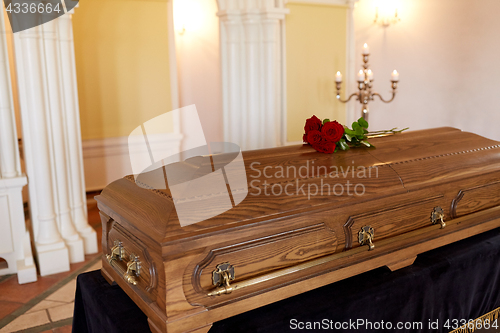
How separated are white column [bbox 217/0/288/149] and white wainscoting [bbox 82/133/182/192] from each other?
1312mm

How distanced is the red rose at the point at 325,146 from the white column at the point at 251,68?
303 cm

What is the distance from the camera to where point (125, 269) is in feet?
5.05

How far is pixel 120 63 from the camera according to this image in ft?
19.0

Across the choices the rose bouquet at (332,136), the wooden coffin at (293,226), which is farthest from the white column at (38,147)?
the rose bouquet at (332,136)

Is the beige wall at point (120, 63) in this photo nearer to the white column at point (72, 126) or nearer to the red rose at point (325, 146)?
the white column at point (72, 126)

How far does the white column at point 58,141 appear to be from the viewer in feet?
10.8

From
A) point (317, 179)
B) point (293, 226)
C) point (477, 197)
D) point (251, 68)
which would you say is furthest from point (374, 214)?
point (251, 68)

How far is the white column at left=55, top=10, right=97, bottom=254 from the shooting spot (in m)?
3.40

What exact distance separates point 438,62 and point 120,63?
4.46 meters

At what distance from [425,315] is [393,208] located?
464 millimetres

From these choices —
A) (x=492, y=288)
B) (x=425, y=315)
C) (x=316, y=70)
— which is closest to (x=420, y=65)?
(x=316, y=70)

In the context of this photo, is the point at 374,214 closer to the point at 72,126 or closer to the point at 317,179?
the point at 317,179

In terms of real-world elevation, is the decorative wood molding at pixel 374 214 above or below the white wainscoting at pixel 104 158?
above

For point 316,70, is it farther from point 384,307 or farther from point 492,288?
point 384,307
